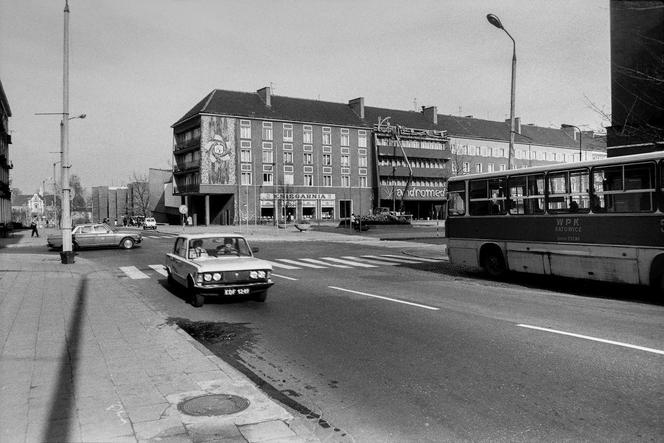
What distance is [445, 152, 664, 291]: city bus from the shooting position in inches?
443

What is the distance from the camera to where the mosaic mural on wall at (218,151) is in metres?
68.5

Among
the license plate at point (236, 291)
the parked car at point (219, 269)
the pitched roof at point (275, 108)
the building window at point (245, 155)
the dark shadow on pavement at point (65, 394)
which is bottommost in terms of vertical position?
the dark shadow on pavement at point (65, 394)

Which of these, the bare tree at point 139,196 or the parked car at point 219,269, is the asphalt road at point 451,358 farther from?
the bare tree at point 139,196

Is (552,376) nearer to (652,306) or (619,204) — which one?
(652,306)

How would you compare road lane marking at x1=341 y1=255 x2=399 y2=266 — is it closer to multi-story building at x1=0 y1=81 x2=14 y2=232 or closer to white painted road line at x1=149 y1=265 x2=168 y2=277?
white painted road line at x1=149 y1=265 x2=168 y2=277

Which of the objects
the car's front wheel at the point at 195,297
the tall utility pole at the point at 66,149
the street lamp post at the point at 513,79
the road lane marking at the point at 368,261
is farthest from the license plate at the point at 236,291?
the tall utility pole at the point at 66,149

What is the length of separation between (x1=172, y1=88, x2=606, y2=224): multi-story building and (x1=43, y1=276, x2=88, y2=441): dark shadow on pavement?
204 ft

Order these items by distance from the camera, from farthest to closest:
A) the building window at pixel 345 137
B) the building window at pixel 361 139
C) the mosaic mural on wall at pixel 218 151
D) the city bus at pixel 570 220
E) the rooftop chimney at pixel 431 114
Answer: the rooftop chimney at pixel 431 114, the building window at pixel 361 139, the building window at pixel 345 137, the mosaic mural on wall at pixel 218 151, the city bus at pixel 570 220

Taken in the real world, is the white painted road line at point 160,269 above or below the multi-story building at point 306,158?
below

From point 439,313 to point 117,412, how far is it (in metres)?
6.46

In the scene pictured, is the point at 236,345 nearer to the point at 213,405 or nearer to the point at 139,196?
the point at 213,405

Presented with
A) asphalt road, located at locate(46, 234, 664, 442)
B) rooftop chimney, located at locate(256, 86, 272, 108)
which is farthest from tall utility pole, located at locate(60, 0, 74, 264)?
rooftop chimney, located at locate(256, 86, 272, 108)

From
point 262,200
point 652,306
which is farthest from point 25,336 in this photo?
point 262,200

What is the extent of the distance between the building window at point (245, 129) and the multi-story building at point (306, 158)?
133mm
